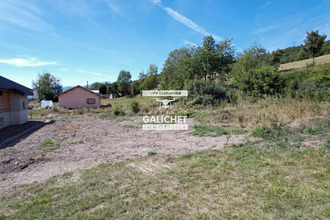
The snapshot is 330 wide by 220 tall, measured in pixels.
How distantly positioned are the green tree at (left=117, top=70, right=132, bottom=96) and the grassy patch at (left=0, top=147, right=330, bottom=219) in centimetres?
5151

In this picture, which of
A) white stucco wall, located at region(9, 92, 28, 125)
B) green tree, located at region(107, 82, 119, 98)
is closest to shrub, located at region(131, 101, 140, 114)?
white stucco wall, located at region(9, 92, 28, 125)

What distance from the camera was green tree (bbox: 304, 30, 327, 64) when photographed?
1240 inches

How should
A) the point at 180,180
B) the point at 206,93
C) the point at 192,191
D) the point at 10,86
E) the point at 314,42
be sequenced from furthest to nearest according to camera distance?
the point at 314,42, the point at 206,93, the point at 10,86, the point at 180,180, the point at 192,191

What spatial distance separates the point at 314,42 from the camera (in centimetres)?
3228

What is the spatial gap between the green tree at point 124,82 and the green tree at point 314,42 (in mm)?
45415

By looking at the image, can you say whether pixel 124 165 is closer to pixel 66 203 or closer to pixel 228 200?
pixel 66 203

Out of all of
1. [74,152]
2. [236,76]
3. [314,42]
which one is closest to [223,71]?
[236,76]

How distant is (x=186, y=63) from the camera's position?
69.8 feet

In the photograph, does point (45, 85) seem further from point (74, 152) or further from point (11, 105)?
point (74, 152)

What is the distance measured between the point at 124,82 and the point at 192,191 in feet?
178

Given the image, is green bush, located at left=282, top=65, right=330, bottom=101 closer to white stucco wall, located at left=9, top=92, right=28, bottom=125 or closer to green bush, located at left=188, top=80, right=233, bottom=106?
green bush, located at left=188, top=80, right=233, bottom=106

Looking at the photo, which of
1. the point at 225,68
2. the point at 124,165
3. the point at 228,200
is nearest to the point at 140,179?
the point at 124,165

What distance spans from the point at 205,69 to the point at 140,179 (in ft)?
60.5

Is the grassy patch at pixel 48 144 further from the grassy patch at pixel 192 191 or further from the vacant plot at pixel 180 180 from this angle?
the grassy patch at pixel 192 191
